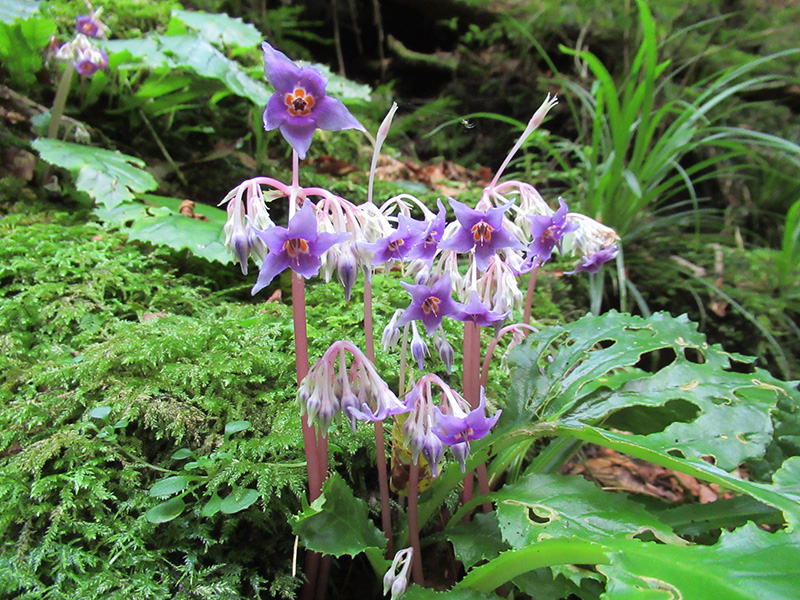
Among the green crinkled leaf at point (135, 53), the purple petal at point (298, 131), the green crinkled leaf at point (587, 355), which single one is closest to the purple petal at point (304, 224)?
the purple petal at point (298, 131)

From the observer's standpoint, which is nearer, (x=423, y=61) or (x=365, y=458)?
(x=365, y=458)

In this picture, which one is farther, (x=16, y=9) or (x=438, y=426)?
(x=16, y=9)

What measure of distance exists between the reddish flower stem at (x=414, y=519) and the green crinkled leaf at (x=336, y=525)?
8 centimetres

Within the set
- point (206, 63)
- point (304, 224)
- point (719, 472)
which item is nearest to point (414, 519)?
point (719, 472)

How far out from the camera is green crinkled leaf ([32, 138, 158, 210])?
2.40m

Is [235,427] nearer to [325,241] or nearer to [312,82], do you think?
[325,241]

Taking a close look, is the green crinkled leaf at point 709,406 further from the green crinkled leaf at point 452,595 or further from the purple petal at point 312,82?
the purple petal at point 312,82

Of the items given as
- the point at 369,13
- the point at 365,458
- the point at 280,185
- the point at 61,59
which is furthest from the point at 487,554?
the point at 369,13

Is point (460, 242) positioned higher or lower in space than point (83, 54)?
lower

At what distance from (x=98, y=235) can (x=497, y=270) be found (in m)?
2.17

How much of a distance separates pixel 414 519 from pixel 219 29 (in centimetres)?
325

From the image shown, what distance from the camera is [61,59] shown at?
262cm

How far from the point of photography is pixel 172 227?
7.43ft

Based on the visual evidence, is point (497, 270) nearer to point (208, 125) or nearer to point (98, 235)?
point (98, 235)
